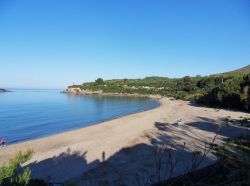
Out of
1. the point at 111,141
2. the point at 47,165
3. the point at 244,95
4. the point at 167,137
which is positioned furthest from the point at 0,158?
the point at 244,95

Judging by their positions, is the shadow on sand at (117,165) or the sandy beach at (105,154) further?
the sandy beach at (105,154)

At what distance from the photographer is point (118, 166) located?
51.9 ft

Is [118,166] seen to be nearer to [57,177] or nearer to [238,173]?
[57,177]

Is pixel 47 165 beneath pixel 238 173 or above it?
beneath

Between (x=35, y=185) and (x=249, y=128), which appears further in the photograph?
(x=249, y=128)

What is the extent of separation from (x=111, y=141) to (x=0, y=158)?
9.00 m

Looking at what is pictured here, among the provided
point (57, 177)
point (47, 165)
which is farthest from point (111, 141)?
point (57, 177)

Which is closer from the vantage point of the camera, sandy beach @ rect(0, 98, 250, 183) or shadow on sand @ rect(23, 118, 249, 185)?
shadow on sand @ rect(23, 118, 249, 185)

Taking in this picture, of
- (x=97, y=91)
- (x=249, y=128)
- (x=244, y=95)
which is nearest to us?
(x=249, y=128)

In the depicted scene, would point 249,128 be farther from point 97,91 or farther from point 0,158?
point 97,91

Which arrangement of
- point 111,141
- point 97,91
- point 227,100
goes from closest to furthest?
1. point 111,141
2. point 227,100
3. point 97,91

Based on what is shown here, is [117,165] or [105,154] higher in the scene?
[117,165]

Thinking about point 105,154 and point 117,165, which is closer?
point 117,165

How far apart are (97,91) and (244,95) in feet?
363
